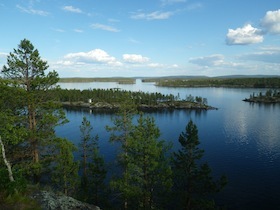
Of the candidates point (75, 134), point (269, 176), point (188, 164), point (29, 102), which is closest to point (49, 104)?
point (29, 102)

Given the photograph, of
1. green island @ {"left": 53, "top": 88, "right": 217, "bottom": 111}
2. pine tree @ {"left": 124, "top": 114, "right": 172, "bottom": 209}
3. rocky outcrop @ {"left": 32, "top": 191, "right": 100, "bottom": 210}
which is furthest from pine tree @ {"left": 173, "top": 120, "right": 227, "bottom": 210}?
green island @ {"left": 53, "top": 88, "right": 217, "bottom": 111}

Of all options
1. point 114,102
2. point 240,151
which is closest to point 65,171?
point 240,151

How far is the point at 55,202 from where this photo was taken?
49.8ft

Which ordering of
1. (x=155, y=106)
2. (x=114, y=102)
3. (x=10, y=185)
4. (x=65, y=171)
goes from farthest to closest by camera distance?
(x=114, y=102), (x=155, y=106), (x=65, y=171), (x=10, y=185)

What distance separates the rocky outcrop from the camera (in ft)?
48.3

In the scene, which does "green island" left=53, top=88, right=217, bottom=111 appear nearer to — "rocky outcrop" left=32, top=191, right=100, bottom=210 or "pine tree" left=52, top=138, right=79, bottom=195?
"pine tree" left=52, top=138, right=79, bottom=195

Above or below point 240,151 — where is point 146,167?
above

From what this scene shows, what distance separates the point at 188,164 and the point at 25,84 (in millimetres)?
21891

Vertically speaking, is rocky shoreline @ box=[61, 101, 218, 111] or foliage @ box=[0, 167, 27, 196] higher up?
foliage @ box=[0, 167, 27, 196]

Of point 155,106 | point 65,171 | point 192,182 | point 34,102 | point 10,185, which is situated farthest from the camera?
point 155,106

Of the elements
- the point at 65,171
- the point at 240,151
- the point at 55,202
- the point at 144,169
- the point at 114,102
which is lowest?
the point at 240,151

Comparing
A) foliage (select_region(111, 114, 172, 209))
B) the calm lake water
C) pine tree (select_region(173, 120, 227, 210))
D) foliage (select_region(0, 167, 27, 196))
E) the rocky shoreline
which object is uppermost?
foliage (select_region(0, 167, 27, 196))

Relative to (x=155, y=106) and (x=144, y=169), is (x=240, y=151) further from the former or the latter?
(x=155, y=106)

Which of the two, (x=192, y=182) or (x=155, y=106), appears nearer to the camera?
(x=192, y=182)
